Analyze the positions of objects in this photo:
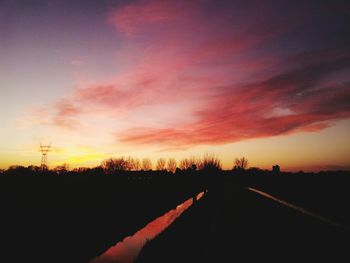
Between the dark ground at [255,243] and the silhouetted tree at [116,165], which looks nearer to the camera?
the dark ground at [255,243]

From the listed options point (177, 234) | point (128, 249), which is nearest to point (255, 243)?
point (177, 234)

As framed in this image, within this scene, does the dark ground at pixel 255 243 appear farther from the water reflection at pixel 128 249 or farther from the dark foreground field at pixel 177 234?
the water reflection at pixel 128 249

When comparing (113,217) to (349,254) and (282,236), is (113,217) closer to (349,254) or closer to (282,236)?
(282,236)

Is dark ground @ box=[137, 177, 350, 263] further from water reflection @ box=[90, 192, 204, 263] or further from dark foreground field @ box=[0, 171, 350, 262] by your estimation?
water reflection @ box=[90, 192, 204, 263]

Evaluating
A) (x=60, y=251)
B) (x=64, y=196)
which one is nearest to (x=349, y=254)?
(x=60, y=251)

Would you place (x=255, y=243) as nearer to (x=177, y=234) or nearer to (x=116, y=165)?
(x=177, y=234)

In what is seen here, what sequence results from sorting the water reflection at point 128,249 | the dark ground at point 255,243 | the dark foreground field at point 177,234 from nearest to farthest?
the dark ground at point 255,243 < the dark foreground field at point 177,234 < the water reflection at point 128,249

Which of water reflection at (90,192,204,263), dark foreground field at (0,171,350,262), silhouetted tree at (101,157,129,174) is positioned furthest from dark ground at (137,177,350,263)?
silhouetted tree at (101,157,129,174)

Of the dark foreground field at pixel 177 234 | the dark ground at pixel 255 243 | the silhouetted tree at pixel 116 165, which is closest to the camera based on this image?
the dark ground at pixel 255 243

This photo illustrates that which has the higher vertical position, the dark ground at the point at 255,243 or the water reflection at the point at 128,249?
the dark ground at the point at 255,243

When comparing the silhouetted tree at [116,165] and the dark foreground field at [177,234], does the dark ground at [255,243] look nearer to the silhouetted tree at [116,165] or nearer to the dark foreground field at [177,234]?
the dark foreground field at [177,234]

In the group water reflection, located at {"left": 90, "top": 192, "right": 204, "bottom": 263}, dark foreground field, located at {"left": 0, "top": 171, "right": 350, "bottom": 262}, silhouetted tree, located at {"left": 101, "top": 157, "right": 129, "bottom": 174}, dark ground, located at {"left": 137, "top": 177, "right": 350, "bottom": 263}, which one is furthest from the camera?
silhouetted tree, located at {"left": 101, "top": 157, "right": 129, "bottom": 174}

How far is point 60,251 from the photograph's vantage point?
12.8 m

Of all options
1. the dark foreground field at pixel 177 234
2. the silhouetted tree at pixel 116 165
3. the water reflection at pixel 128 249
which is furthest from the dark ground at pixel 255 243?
the silhouetted tree at pixel 116 165
